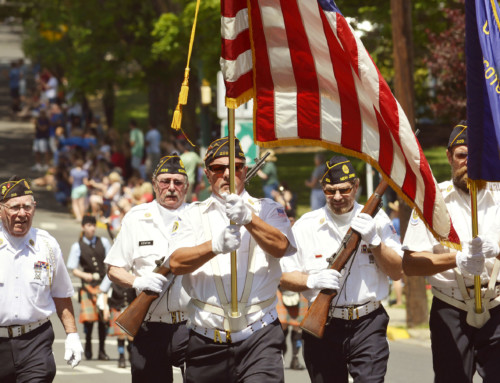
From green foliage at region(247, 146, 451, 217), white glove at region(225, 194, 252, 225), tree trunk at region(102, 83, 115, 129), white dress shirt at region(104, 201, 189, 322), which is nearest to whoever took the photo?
white glove at region(225, 194, 252, 225)

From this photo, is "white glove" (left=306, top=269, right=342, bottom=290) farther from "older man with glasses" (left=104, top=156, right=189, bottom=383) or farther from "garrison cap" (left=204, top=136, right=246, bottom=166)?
"older man with glasses" (left=104, top=156, right=189, bottom=383)

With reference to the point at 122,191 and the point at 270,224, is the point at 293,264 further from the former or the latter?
the point at 122,191

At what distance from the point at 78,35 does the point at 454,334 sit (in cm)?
3091

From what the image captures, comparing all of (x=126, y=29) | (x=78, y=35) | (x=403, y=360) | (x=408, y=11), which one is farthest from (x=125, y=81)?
(x=403, y=360)

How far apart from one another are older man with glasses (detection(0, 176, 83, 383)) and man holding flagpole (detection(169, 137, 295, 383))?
139 cm

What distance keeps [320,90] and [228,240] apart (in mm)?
1347

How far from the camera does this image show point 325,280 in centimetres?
862

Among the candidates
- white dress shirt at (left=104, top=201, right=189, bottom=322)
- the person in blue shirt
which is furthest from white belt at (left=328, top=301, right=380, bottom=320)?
the person in blue shirt

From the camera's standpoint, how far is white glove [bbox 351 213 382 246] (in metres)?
8.80

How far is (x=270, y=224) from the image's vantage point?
849 cm

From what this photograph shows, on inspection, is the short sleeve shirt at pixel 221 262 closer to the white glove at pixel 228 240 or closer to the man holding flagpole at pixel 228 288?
the man holding flagpole at pixel 228 288

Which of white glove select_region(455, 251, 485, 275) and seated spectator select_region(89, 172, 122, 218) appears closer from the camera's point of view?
white glove select_region(455, 251, 485, 275)

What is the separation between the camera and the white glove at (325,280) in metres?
8.62

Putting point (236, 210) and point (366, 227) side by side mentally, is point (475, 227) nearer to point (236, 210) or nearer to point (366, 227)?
point (366, 227)
